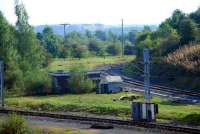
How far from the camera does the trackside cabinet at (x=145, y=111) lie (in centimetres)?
2722

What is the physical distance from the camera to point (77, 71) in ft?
167

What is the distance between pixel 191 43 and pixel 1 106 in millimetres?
29458

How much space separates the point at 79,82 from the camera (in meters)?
50.1

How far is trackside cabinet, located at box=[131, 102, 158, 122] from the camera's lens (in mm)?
27219

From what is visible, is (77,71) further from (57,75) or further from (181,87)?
(181,87)

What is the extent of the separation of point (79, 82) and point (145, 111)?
76.6ft

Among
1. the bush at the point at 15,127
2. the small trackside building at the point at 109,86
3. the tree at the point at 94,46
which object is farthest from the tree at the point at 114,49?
the bush at the point at 15,127

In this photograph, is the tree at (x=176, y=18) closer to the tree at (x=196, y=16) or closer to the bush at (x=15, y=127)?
the tree at (x=196, y=16)

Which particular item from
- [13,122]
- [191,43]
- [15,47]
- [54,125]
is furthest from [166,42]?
[13,122]

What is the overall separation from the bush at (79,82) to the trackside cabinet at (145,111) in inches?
894

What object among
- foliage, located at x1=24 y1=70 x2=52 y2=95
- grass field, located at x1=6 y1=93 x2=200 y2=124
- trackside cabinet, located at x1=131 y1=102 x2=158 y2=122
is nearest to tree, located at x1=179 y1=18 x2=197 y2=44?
foliage, located at x1=24 y1=70 x2=52 y2=95

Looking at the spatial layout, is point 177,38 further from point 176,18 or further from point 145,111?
point 145,111

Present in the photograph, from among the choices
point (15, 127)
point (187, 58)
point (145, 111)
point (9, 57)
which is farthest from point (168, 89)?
point (15, 127)

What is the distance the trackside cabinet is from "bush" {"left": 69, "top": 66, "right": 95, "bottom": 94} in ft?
74.5
